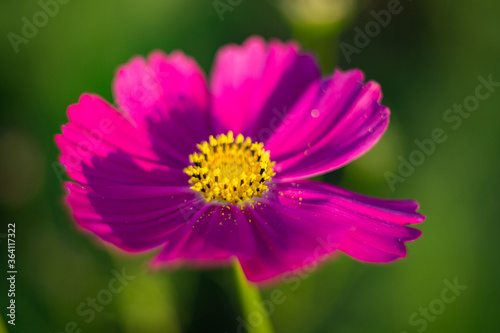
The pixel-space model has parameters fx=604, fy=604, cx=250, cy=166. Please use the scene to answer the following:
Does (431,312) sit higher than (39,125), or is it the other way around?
(39,125)

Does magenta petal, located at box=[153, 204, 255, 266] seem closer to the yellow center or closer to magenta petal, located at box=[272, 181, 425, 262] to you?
the yellow center

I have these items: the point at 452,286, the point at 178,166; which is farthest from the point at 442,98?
the point at 178,166

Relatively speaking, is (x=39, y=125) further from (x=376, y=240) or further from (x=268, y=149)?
(x=376, y=240)

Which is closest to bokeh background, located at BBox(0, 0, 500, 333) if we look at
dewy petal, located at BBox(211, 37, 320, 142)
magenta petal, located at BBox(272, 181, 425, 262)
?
dewy petal, located at BBox(211, 37, 320, 142)

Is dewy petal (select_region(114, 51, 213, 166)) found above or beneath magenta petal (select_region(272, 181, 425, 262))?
above

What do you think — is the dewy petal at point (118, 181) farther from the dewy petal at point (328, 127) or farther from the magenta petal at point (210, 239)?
the dewy petal at point (328, 127)

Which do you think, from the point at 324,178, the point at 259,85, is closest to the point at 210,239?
the point at 259,85
